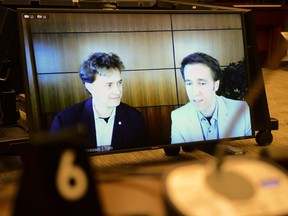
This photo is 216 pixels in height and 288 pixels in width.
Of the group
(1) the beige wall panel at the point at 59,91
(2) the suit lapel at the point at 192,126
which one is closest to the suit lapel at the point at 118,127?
(1) the beige wall panel at the point at 59,91

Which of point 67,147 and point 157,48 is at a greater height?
point 157,48

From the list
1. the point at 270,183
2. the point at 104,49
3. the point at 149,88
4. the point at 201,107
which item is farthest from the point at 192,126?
the point at 270,183

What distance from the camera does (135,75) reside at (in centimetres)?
153

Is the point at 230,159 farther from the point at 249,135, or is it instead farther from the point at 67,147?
the point at 249,135

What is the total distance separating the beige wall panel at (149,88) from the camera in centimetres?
153

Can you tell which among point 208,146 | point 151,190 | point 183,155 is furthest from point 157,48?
point 151,190

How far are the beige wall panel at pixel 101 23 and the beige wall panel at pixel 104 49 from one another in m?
0.02

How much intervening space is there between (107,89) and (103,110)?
7 cm

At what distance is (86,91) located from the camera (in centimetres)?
149

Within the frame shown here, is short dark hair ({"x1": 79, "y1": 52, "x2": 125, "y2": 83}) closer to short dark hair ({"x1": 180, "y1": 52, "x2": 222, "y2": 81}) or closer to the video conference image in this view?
the video conference image

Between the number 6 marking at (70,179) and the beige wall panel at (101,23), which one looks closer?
the number 6 marking at (70,179)

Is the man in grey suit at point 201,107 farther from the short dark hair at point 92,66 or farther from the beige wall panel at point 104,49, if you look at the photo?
the short dark hair at point 92,66

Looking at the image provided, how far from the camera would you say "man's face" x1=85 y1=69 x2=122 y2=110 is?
4.84 feet

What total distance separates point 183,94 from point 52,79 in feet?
1.54
